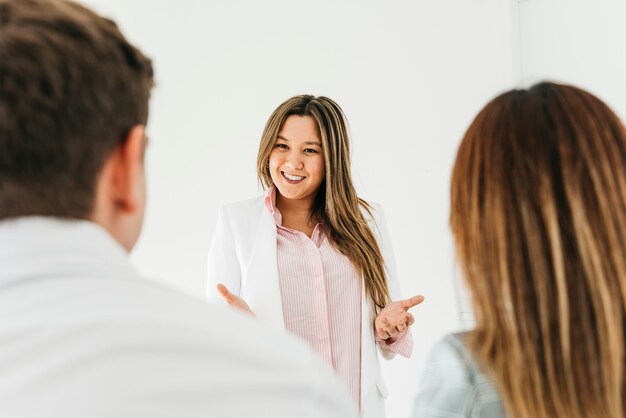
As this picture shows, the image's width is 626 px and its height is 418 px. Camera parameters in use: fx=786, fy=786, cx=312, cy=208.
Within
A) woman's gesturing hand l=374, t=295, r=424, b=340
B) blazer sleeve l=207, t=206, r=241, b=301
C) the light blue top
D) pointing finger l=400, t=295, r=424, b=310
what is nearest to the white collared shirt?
the light blue top

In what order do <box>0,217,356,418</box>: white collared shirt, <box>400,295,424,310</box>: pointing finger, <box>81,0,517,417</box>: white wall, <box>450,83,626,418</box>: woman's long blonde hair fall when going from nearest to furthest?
1. <box>0,217,356,418</box>: white collared shirt
2. <box>450,83,626,418</box>: woman's long blonde hair
3. <box>400,295,424,310</box>: pointing finger
4. <box>81,0,517,417</box>: white wall

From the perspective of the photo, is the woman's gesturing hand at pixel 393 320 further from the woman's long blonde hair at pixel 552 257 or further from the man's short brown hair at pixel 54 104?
the man's short brown hair at pixel 54 104

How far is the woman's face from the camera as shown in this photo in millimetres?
2332

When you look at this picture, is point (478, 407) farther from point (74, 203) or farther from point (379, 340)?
point (379, 340)

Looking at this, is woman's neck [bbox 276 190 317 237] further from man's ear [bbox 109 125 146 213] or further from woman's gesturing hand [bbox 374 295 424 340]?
man's ear [bbox 109 125 146 213]

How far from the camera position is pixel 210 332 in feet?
1.82

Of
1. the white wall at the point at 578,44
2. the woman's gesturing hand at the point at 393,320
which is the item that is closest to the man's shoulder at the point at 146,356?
the woman's gesturing hand at the point at 393,320

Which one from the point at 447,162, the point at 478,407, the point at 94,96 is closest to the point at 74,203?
the point at 94,96

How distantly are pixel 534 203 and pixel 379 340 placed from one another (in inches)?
59.2

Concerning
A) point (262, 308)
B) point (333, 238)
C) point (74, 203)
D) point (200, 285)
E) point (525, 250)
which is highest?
point (74, 203)

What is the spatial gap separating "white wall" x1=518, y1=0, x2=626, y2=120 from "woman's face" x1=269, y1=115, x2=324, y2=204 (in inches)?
43.7

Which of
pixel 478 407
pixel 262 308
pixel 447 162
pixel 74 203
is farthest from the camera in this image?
pixel 447 162

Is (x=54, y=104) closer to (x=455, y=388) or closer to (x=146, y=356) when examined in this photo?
(x=146, y=356)

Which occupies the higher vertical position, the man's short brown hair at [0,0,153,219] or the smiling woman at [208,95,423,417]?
the man's short brown hair at [0,0,153,219]
